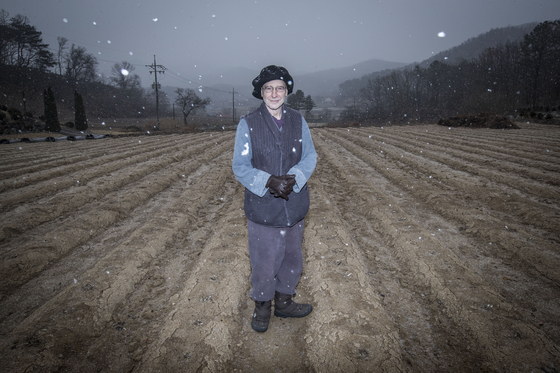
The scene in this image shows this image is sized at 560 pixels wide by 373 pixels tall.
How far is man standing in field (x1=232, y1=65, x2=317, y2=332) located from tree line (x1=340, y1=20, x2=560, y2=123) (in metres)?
33.9

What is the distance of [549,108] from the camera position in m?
27.0

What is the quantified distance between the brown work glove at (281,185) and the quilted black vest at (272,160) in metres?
0.15

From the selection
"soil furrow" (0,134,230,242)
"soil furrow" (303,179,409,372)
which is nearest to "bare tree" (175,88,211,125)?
"soil furrow" (0,134,230,242)

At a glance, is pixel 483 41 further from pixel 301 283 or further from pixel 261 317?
pixel 261 317

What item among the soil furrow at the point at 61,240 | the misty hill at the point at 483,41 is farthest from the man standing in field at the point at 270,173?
the misty hill at the point at 483,41

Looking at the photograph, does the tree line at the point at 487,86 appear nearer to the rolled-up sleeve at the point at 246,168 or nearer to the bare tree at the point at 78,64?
the rolled-up sleeve at the point at 246,168

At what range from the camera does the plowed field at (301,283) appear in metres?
1.83

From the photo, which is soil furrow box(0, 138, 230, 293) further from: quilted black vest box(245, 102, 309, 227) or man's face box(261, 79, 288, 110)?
man's face box(261, 79, 288, 110)

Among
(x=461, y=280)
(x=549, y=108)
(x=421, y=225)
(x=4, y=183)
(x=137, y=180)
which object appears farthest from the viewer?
(x=549, y=108)

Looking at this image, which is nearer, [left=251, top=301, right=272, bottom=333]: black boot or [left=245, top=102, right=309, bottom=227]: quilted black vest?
[left=245, top=102, right=309, bottom=227]: quilted black vest

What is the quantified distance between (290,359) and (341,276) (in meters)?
1.03

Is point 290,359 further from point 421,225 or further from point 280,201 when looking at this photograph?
point 421,225

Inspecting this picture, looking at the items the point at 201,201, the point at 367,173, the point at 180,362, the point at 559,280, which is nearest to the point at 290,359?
the point at 180,362

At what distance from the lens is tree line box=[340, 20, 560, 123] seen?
31578 millimetres
